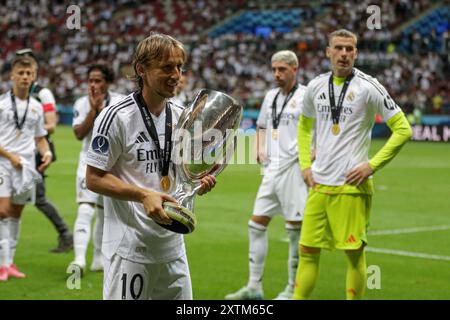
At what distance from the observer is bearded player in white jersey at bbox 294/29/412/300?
691 cm

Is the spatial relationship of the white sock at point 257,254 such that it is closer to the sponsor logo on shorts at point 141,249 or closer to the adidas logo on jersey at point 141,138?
the sponsor logo on shorts at point 141,249

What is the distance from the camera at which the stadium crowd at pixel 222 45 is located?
34.8 metres

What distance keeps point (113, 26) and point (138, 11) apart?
7.01ft

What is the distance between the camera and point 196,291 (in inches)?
326

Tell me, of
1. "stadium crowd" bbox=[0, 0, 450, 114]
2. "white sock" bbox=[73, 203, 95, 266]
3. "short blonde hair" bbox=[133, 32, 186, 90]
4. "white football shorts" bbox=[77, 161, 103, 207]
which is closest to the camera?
"short blonde hair" bbox=[133, 32, 186, 90]

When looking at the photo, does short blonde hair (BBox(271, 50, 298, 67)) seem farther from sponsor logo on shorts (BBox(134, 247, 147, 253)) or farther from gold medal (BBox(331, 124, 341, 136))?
sponsor logo on shorts (BBox(134, 247, 147, 253))

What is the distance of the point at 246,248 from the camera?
35.7ft

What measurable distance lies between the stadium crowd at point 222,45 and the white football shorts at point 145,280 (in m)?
24.0

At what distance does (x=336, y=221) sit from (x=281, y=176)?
Answer: 1.72 meters

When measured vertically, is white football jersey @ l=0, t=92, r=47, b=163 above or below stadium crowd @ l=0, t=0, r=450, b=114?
below

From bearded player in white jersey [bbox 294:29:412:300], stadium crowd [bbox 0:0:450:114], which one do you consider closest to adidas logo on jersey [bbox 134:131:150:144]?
bearded player in white jersey [bbox 294:29:412:300]

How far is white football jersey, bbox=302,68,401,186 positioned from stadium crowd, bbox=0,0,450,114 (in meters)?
21.7

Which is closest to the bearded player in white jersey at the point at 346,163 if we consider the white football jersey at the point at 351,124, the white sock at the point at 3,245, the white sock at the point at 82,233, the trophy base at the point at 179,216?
the white football jersey at the point at 351,124

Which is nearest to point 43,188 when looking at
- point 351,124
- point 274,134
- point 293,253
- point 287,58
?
point 274,134
